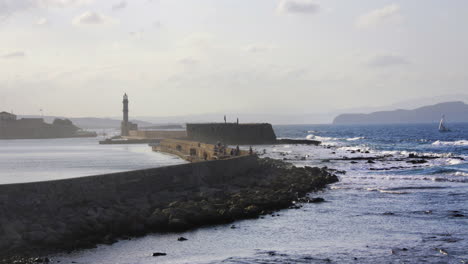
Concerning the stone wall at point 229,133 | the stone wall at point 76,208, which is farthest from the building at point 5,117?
the stone wall at point 76,208

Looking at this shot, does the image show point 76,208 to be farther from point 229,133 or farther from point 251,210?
point 229,133

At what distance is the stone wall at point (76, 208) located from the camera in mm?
14422

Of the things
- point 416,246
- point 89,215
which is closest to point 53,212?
point 89,215

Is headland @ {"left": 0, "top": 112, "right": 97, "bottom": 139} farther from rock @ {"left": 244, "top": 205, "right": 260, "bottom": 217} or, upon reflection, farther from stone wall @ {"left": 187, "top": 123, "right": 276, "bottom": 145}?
rock @ {"left": 244, "top": 205, "right": 260, "bottom": 217}

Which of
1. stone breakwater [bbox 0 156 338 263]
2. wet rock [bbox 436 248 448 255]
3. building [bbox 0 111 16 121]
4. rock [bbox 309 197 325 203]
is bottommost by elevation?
wet rock [bbox 436 248 448 255]

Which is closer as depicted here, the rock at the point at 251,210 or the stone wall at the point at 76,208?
the stone wall at the point at 76,208

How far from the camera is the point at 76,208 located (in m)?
16.8

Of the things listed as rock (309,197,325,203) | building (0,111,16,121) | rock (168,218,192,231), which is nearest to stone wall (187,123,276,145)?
rock (309,197,325,203)

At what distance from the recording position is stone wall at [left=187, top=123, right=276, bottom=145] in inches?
3054

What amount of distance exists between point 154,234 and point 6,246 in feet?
13.9

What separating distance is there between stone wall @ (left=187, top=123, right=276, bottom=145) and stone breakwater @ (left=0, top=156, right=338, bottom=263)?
51.9m

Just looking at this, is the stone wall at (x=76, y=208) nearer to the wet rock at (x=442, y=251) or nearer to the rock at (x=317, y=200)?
the rock at (x=317, y=200)

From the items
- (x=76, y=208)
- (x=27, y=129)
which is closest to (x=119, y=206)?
(x=76, y=208)

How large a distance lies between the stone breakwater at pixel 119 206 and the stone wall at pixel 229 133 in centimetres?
5190
